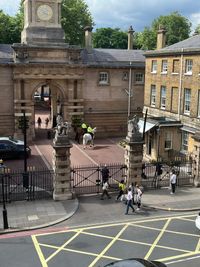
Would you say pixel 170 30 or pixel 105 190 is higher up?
pixel 170 30

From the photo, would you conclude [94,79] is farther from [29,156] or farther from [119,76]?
[29,156]

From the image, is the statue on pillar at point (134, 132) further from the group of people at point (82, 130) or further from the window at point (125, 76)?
the window at point (125, 76)

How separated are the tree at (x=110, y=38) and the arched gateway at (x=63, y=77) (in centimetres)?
4430

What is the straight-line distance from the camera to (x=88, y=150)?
113 feet

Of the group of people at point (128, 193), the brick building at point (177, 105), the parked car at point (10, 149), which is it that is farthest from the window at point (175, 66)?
the parked car at point (10, 149)

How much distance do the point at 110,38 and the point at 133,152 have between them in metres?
68.6

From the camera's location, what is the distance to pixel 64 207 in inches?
800

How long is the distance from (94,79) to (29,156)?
43.2 feet

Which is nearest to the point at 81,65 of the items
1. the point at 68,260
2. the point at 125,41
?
the point at 68,260

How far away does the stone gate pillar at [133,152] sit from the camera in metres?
22.4

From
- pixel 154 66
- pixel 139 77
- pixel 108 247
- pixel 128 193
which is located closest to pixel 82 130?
pixel 139 77

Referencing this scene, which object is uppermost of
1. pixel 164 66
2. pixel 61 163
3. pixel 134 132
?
pixel 164 66

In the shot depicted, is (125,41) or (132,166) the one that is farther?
(125,41)

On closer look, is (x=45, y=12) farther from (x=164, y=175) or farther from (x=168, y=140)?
(x=164, y=175)
